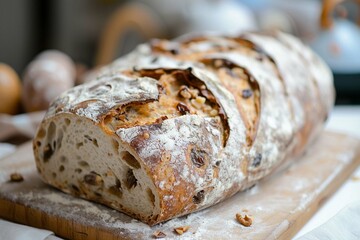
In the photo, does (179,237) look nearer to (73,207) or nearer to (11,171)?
(73,207)

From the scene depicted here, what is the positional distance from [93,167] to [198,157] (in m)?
0.28

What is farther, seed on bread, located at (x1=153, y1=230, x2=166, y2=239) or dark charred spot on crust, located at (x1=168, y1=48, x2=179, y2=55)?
dark charred spot on crust, located at (x1=168, y1=48, x2=179, y2=55)

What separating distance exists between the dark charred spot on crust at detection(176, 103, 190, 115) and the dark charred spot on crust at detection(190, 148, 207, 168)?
0.39 ft

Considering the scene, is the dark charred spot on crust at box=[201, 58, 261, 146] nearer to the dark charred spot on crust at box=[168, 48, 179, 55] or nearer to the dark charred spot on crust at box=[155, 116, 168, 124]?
the dark charred spot on crust at box=[168, 48, 179, 55]

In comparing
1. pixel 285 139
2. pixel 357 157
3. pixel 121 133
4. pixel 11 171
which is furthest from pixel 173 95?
pixel 357 157

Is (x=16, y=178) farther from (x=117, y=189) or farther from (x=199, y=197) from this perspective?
(x=199, y=197)

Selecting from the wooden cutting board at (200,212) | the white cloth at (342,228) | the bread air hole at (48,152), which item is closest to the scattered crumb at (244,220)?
the wooden cutting board at (200,212)

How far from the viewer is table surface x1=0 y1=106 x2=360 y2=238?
1.82m

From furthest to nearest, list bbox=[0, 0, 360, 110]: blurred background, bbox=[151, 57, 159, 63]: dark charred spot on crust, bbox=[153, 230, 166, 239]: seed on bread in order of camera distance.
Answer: bbox=[0, 0, 360, 110]: blurred background → bbox=[151, 57, 159, 63]: dark charred spot on crust → bbox=[153, 230, 166, 239]: seed on bread

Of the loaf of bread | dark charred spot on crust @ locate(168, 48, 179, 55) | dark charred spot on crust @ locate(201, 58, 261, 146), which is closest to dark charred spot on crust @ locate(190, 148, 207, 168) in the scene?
the loaf of bread

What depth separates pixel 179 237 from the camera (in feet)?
5.04

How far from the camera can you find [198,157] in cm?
159

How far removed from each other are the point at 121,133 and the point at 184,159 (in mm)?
164

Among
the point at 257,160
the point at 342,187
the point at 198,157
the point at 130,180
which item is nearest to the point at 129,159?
the point at 130,180
